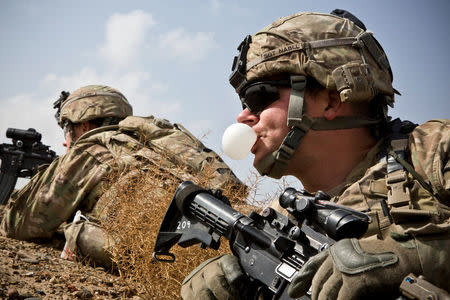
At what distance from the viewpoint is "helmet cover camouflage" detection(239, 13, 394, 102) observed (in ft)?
9.07

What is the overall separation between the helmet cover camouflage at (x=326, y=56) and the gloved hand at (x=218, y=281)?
109cm

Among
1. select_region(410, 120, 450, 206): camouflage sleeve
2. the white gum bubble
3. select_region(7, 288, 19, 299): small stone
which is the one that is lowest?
select_region(7, 288, 19, 299): small stone

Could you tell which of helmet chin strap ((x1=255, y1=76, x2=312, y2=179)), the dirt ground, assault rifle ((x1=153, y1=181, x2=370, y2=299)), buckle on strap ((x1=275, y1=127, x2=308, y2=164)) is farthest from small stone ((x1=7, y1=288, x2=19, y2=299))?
buckle on strap ((x1=275, y1=127, x2=308, y2=164))

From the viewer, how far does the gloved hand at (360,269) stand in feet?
5.06

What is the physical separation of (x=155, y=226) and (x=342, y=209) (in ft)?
6.16

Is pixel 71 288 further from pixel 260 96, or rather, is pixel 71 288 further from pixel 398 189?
pixel 398 189

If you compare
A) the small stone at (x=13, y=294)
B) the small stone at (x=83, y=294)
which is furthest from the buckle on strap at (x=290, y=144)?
the small stone at (x=13, y=294)

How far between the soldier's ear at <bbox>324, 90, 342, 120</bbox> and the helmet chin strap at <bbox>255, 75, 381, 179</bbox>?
28mm

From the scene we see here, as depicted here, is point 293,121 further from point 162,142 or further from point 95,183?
point 95,183

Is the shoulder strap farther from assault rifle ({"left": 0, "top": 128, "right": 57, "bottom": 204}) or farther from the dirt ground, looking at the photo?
assault rifle ({"left": 0, "top": 128, "right": 57, "bottom": 204})

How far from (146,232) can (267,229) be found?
4.70ft

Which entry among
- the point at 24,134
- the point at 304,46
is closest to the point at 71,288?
→ the point at 304,46

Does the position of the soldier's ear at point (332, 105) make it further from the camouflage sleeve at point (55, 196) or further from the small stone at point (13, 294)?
the camouflage sleeve at point (55, 196)

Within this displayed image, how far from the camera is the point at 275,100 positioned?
2877 millimetres
